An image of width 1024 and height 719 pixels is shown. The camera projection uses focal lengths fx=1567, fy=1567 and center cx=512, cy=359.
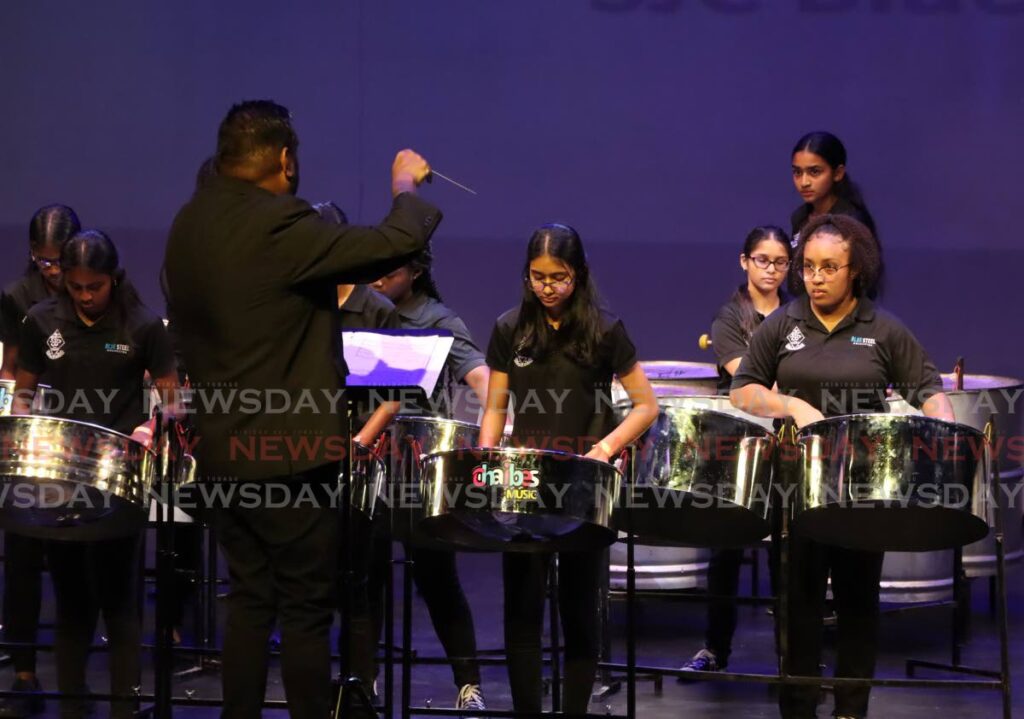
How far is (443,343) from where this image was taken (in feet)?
8.34

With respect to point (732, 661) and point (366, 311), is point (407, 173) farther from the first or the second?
point (732, 661)

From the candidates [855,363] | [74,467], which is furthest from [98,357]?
[855,363]

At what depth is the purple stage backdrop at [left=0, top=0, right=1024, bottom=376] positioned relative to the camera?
4867 millimetres

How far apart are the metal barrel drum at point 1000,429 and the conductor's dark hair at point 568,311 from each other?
902 mm

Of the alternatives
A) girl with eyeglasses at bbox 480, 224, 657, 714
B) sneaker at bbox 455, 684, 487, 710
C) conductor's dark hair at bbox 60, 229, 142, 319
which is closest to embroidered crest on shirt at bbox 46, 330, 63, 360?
conductor's dark hair at bbox 60, 229, 142, 319

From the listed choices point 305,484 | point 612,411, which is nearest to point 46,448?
point 305,484

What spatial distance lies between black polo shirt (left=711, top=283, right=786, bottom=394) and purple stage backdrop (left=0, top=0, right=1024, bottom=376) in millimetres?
1389

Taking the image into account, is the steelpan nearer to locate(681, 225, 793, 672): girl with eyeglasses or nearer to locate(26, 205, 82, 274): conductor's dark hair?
locate(681, 225, 793, 672): girl with eyeglasses

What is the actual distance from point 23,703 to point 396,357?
1207mm

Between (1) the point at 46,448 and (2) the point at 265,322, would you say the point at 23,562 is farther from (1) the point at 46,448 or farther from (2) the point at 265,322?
(2) the point at 265,322

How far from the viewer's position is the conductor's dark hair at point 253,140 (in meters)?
2.27

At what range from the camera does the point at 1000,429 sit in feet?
12.2

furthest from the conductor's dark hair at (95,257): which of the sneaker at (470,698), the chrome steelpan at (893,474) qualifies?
the chrome steelpan at (893,474)

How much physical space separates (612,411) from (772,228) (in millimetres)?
966
